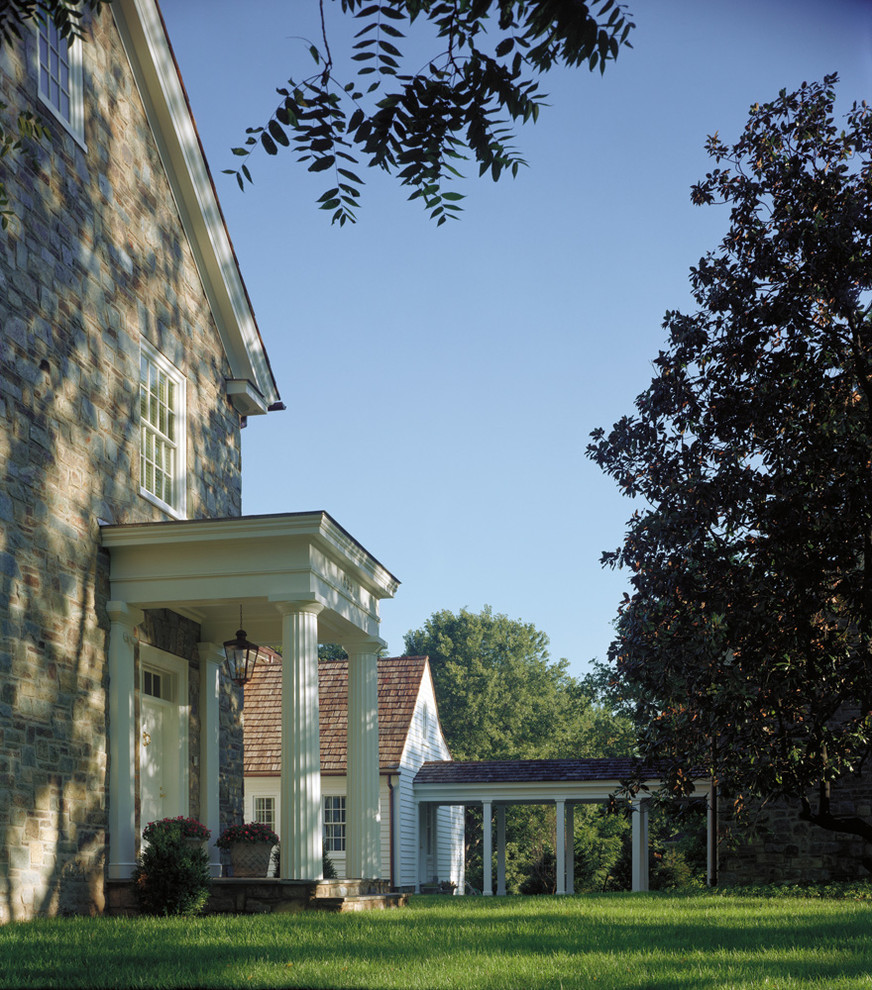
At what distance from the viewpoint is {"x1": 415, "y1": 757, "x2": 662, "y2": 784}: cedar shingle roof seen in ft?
92.8

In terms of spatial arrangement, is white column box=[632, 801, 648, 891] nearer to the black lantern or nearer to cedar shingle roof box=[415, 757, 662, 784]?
cedar shingle roof box=[415, 757, 662, 784]

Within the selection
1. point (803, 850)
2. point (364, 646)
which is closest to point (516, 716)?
point (803, 850)

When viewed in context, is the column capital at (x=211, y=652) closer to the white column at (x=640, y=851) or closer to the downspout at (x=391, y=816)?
the downspout at (x=391, y=816)

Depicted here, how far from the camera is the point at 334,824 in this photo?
90.2 feet

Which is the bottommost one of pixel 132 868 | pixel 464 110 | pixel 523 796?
pixel 523 796

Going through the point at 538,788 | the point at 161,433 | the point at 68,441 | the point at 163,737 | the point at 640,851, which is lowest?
the point at 640,851

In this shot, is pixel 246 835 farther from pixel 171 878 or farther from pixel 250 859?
pixel 171 878

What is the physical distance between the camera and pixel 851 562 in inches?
454

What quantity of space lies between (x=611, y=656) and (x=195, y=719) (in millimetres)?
5607

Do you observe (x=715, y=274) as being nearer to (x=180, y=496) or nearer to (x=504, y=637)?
(x=180, y=496)

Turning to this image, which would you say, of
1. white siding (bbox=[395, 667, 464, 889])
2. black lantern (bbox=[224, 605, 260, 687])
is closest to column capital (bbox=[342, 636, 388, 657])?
black lantern (bbox=[224, 605, 260, 687])

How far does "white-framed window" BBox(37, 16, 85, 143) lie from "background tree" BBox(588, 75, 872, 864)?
6.71 metres

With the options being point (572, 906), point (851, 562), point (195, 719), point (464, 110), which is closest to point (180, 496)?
point (195, 719)

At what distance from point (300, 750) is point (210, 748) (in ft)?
10.5
